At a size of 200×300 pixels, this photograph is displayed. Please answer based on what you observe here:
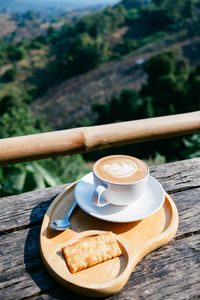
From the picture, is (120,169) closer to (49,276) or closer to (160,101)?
(49,276)

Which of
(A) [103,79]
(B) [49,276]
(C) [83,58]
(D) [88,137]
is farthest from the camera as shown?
(C) [83,58]

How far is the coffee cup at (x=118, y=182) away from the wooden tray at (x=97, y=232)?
9 cm

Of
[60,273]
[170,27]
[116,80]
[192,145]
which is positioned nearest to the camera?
[60,273]

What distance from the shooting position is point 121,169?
883mm

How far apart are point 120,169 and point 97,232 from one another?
22cm

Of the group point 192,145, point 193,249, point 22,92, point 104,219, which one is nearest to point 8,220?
point 104,219

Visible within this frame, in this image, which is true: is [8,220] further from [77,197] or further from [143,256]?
[143,256]

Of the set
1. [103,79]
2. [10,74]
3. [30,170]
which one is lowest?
[103,79]

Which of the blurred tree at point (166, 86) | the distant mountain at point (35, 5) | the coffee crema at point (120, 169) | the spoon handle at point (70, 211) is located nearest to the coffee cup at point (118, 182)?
the coffee crema at point (120, 169)

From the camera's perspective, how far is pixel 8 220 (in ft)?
3.23

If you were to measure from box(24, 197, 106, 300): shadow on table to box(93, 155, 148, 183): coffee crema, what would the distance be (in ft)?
1.02

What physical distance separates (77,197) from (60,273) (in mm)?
271

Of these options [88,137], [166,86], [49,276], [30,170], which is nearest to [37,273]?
[49,276]

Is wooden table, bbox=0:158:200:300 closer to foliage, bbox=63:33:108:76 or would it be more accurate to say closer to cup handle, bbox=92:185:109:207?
cup handle, bbox=92:185:109:207
